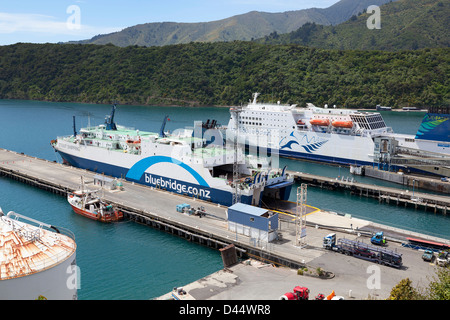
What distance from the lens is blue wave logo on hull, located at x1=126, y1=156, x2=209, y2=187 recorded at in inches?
1224

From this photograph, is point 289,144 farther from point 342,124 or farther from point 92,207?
point 92,207

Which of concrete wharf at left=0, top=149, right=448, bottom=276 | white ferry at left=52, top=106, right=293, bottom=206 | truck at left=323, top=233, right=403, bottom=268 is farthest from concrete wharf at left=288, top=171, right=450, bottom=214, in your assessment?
truck at left=323, top=233, right=403, bottom=268

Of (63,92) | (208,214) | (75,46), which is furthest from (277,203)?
(75,46)

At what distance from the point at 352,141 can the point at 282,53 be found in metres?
89.3

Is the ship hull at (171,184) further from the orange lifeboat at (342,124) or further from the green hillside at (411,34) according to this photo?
the green hillside at (411,34)

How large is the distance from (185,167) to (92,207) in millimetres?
7236

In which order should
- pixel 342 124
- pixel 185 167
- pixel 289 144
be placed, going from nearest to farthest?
pixel 185 167, pixel 342 124, pixel 289 144

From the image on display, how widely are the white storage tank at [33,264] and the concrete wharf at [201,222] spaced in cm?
1041

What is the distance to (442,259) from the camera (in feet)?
66.0

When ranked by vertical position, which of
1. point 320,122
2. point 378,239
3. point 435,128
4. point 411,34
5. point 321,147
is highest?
point 411,34

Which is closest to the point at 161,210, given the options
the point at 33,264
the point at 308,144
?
the point at 33,264

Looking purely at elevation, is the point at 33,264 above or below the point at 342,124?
below

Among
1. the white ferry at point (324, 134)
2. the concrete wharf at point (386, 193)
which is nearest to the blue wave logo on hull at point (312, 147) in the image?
the white ferry at point (324, 134)

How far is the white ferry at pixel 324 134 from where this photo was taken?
46094 mm
